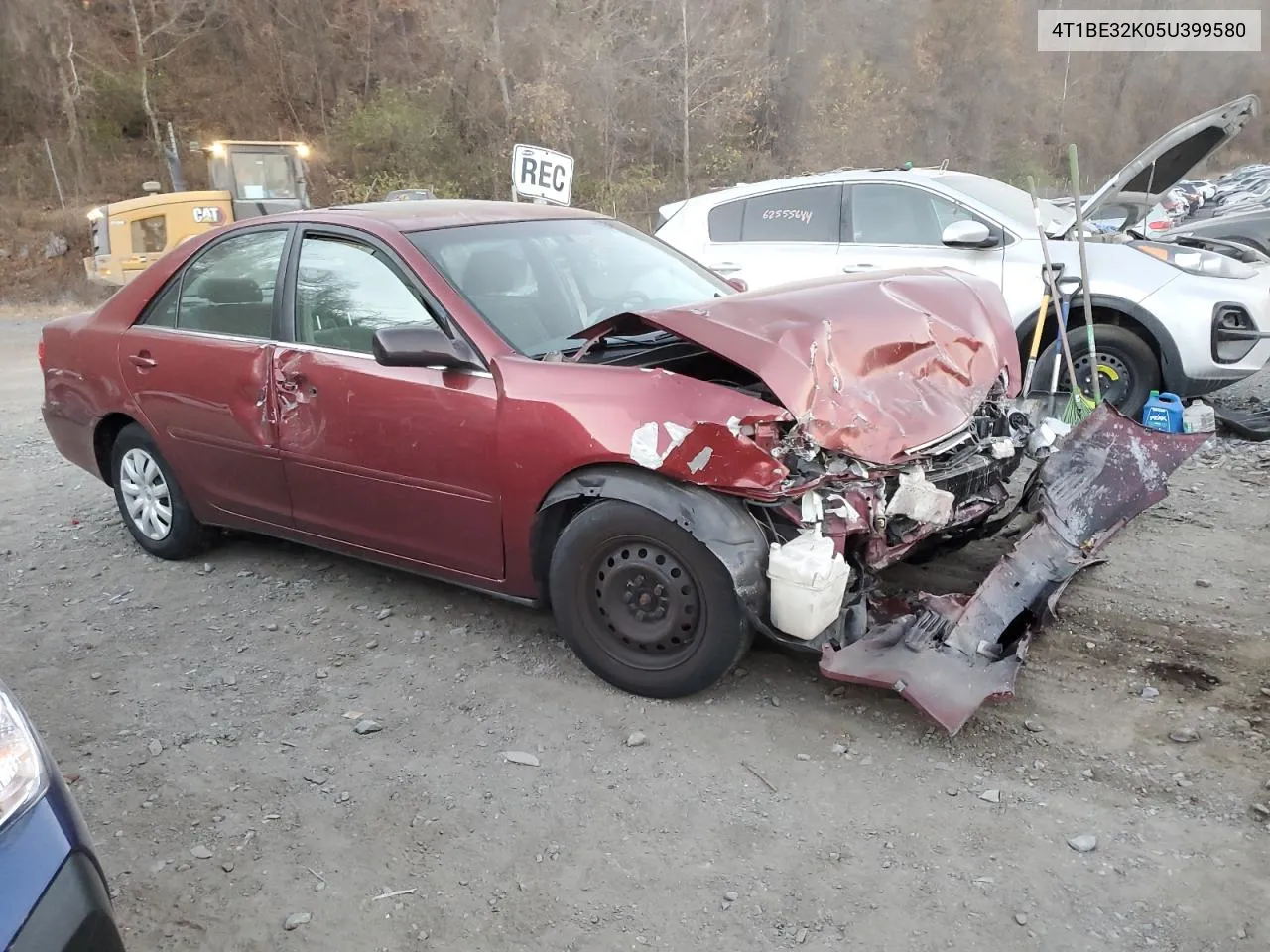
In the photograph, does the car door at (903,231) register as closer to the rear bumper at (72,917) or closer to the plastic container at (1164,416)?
the plastic container at (1164,416)

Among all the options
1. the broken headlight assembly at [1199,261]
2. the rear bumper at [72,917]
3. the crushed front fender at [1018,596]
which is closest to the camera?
the rear bumper at [72,917]

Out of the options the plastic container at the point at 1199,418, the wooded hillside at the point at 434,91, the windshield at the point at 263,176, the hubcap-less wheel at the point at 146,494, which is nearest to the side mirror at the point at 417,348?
the hubcap-less wheel at the point at 146,494

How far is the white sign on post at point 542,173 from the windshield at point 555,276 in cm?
385

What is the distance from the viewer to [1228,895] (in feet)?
Result: 7.57

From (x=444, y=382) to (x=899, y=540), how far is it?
167cm

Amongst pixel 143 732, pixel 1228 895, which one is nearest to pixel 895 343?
pixel 1228 895

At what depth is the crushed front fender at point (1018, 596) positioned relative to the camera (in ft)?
9.64

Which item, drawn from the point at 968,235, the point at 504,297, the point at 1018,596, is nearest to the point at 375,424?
the point at 504,297

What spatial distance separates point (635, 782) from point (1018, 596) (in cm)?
142

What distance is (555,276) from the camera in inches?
151

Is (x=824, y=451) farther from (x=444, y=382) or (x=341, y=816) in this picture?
(x=341, y=816)

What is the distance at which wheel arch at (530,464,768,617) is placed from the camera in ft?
9.55

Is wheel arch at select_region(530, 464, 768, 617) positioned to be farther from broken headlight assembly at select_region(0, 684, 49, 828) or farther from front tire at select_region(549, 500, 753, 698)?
broken headlight assembly at select_region(0, 684, 49, 828)

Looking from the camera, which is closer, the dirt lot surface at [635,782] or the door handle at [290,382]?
the dirt lot surface at [635,782]
